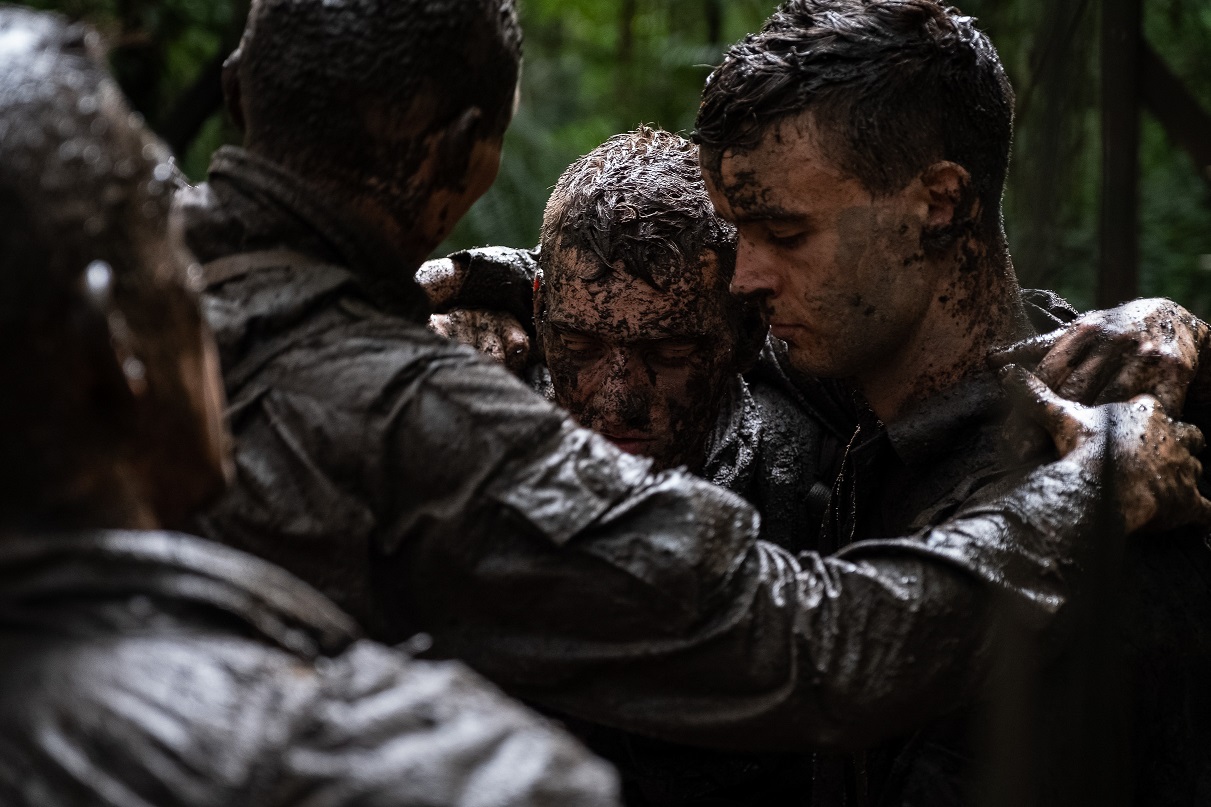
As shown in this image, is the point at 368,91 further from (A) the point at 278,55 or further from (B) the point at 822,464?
(B) the point at 822,464

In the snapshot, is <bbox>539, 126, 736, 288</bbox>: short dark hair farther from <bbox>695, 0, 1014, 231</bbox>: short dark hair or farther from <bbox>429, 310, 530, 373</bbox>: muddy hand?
<bbox>695, 0, 1014, 231</bbox>: short dark hair

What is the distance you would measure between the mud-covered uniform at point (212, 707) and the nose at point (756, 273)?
170 cm

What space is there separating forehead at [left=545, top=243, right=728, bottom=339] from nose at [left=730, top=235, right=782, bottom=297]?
0.38m

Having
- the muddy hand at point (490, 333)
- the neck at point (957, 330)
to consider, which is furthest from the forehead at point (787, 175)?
the muddy hand at point (490, 333)

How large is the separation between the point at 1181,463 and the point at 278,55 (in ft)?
5.50

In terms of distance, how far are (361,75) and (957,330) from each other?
1428 millimetres

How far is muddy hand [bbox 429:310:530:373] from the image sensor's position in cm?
378

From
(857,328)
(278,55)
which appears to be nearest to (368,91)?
(278,55)

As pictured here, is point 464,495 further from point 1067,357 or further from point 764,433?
point 764,433

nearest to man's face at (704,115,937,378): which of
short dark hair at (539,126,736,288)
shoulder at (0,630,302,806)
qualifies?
short dark hair at (539,126,736,288)

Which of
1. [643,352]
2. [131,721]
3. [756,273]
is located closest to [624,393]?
[643,352]

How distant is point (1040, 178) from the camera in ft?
4.93

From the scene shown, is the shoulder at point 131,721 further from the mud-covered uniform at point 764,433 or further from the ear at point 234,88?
the mud-covered uniform at point 764,433

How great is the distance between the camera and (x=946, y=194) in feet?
9.68
